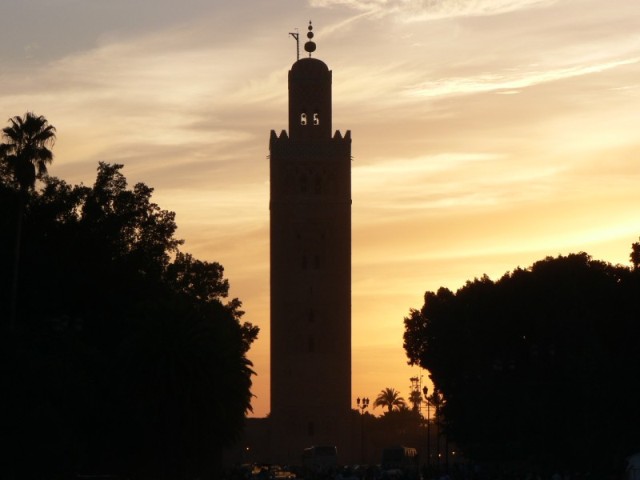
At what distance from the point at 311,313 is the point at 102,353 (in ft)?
146

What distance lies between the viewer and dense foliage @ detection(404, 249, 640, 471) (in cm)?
5572

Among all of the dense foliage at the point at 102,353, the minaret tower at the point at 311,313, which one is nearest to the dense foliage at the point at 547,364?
the dense foliage at the point at 102,353

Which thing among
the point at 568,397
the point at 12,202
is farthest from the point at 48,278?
the point at 568,397

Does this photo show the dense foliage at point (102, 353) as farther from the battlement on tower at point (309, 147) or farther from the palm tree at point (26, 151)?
the battlement on tower at point (309, 147)

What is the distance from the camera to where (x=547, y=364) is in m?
63.0

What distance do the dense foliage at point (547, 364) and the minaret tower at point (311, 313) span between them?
843 inches

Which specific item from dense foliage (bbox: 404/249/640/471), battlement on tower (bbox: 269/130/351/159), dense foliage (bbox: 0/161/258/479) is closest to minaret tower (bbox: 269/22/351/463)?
battlement on tower (bbox: 269/130/351/159)

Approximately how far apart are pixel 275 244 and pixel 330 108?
369 inches

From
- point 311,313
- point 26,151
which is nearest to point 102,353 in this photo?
point 26,151

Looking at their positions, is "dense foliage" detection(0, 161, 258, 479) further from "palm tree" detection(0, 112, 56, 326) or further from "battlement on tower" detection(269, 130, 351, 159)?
"battlement on tower" detection(269, 130, 351, 159)

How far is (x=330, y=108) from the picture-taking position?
Answer: 99.0 m

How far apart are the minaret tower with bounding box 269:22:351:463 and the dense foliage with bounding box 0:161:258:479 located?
106 feet

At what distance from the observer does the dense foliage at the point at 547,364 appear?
183 feet

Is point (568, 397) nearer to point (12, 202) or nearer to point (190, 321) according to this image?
point (190, 321)
